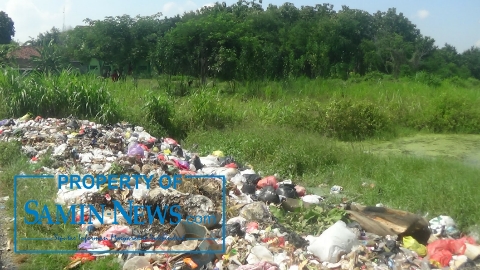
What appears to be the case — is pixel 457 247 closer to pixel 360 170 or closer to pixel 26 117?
pixel 360 170

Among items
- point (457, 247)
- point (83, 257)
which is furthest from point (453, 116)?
point (83, 257)

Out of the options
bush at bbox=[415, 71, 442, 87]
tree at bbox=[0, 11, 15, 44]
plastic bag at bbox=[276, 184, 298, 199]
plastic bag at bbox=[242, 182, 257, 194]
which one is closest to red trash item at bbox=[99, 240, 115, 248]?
plastic bag at bbox=[242, 182, 257, 194]

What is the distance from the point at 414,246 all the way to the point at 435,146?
5442mm

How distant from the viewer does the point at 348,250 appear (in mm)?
3555

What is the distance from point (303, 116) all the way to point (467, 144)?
10.5ft

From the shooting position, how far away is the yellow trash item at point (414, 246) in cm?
381

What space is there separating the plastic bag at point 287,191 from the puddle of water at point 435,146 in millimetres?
3264

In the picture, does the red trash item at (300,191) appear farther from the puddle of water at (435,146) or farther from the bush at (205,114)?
the bush at (205,114)

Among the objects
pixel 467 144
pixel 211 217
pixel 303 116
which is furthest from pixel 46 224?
pixel 467 144

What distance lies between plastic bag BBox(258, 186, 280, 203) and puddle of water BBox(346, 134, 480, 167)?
3.66 m

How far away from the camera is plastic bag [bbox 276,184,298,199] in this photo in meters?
5.15

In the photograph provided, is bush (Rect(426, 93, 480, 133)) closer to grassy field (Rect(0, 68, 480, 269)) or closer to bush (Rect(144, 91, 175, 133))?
grassy field (Rect(0, 68, 480, 269))

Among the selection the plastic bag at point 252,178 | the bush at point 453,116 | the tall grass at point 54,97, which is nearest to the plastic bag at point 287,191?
the plastic bag at point 252,178

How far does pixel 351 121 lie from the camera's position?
9492 millimetres
